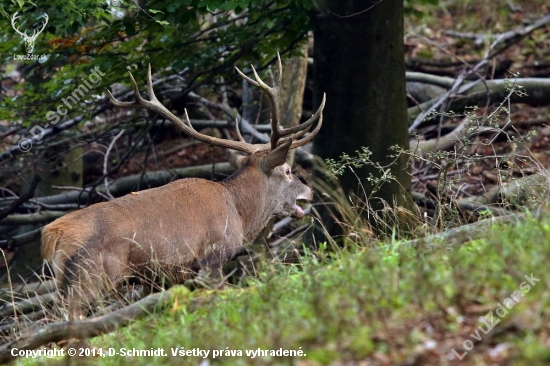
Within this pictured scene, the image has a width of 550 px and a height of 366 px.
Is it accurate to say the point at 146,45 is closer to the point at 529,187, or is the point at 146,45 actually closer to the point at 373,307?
the point at 529,187

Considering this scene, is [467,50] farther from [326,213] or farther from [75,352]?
[75,352]

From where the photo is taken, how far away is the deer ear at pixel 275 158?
8.73m

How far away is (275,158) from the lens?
29.1 ft

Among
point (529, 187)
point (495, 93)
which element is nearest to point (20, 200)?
point (529, 187)

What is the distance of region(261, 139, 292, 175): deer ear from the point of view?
8.73 metres

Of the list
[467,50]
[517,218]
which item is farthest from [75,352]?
[467,50]

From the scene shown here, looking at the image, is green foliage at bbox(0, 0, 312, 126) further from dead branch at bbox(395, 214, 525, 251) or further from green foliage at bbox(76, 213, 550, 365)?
green foliage at bbox(76, 213, 550, 365)

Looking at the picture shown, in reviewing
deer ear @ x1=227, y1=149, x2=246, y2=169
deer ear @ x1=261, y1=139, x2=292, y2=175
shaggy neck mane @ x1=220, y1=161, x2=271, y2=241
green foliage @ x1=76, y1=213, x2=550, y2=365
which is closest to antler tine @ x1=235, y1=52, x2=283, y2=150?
deer ear @ x1=261, y1=139, x2=292, y2=175

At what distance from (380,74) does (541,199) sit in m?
3.16

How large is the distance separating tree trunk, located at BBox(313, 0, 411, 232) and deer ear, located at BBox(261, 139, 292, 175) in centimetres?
81

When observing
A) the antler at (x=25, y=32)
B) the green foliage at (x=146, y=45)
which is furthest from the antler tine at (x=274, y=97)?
the antler at (x=25, y=32)

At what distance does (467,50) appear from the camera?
16672 mm

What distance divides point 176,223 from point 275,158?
1482mm

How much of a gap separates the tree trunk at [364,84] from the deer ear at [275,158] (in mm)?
814
